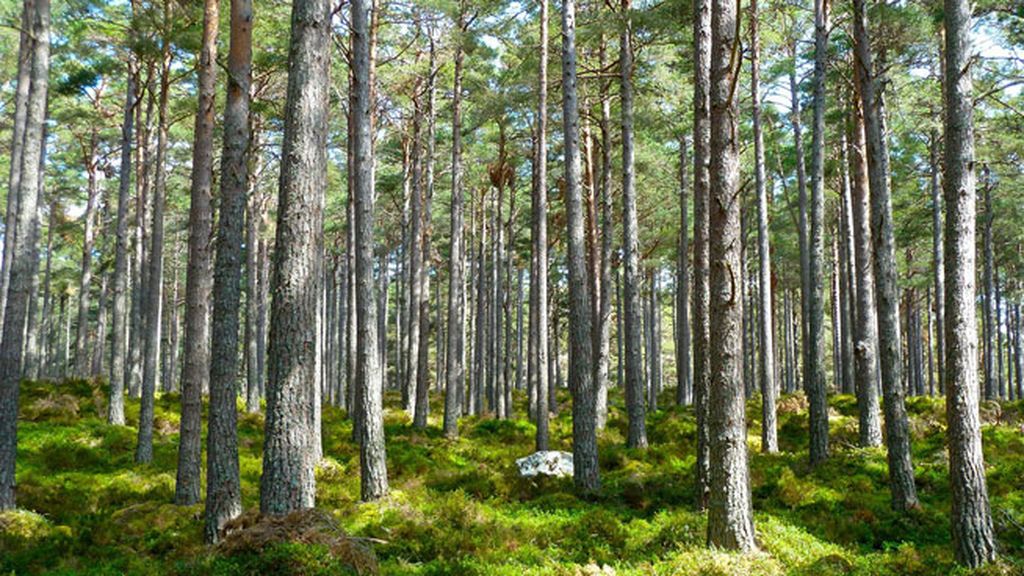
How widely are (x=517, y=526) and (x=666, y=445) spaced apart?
6.64 m

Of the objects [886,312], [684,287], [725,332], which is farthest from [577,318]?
[684,287]

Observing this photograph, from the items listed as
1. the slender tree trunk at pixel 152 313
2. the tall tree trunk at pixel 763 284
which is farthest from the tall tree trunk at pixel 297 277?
the tall tree trunk at pixel 763 284

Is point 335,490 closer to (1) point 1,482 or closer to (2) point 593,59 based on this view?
(1) point 1,482

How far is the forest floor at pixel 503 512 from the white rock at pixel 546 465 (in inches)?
10.0

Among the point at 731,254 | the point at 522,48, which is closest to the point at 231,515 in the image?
the point at 731,254

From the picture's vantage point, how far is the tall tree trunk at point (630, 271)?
13391 mm

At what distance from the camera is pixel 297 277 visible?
6.04 metres

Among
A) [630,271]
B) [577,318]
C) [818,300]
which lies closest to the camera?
[577,318]

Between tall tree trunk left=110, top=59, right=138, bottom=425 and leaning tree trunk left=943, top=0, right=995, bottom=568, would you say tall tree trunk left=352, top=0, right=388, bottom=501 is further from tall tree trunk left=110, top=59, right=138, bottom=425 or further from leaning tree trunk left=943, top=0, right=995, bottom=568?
leaning tree trunk left=943, top=0, right=995, bottom=568

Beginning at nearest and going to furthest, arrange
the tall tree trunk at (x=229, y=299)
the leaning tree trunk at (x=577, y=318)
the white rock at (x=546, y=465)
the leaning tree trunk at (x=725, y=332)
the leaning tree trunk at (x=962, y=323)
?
1. the leaning tree trunk at (x=725, y=332)
2. the leaning tree trunk at (x=962, y=323)
3. the tall tree trunk at (x=229, y=299)
4. the leaning tree trunk at (x=577, y=318)
5. the white rock at (x=546, y=465)

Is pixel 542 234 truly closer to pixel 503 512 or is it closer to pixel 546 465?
pixel 546 465

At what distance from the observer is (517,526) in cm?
855

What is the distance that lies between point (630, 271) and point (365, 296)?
6281mm

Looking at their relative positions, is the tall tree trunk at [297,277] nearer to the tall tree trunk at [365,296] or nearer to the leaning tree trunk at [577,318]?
the tall tree trunk at [365,296]
